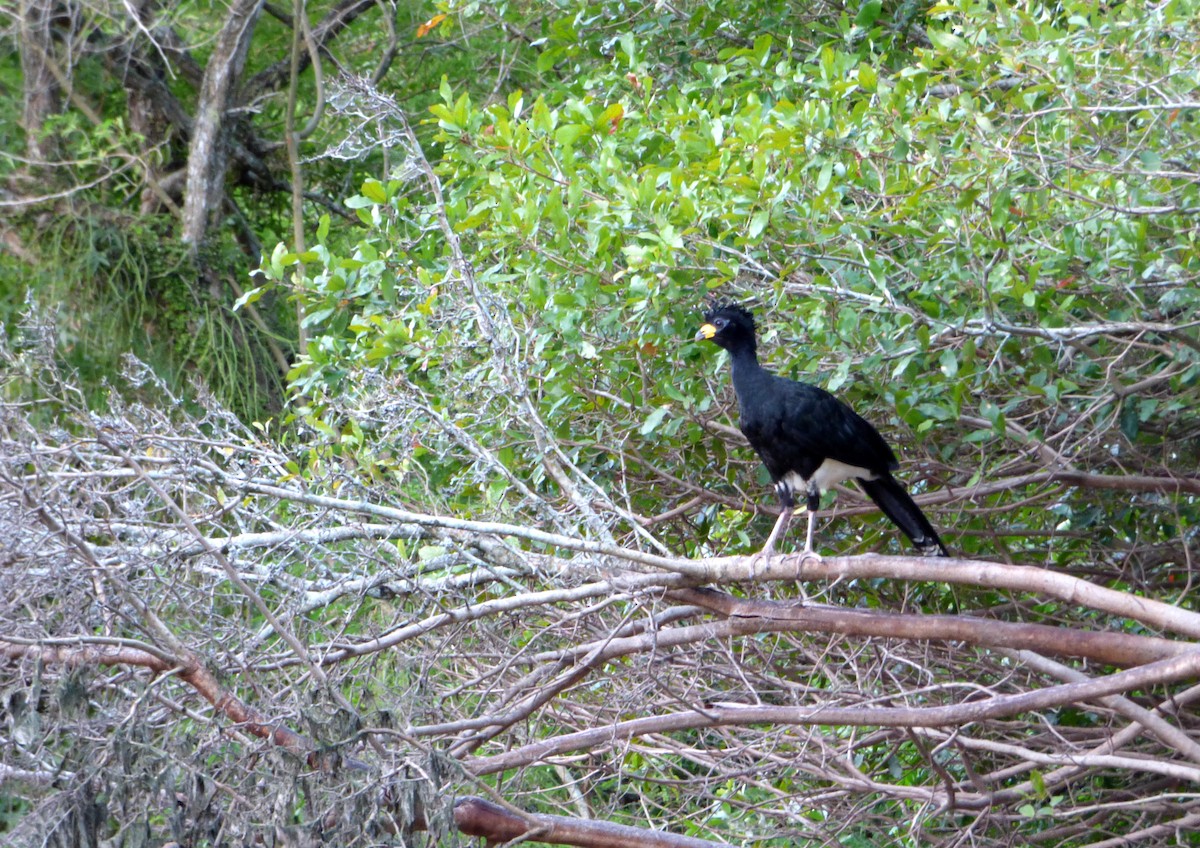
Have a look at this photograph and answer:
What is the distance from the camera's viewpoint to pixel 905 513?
14.3 ft

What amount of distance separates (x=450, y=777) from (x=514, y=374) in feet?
3.91

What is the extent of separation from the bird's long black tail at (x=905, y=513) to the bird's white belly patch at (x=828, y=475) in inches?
2.1

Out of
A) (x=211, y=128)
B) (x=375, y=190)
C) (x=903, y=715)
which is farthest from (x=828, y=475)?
(x=211, y=128)

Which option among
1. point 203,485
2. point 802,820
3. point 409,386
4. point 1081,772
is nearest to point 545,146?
point 409,386

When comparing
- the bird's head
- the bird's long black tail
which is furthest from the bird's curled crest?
the bird's long black tail

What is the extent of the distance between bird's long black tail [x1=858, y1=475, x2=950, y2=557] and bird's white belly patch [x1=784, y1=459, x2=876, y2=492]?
0.05 metres

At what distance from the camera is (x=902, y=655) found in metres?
4.73

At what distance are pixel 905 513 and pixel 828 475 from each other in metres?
0.30

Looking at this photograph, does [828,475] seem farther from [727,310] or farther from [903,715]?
[903,715]

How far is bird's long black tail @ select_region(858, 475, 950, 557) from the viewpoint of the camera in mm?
4281

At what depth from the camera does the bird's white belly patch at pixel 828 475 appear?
4.41m

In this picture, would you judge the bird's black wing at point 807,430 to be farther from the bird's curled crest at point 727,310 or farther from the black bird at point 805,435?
the bird's curled crest at point 727,310

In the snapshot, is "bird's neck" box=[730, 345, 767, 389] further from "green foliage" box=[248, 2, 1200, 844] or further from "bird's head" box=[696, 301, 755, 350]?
"green foliage" box=[248, 2, 1200, 844]

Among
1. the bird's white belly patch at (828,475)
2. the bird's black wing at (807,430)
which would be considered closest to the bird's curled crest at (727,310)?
the bird's black wing at (807,430)
